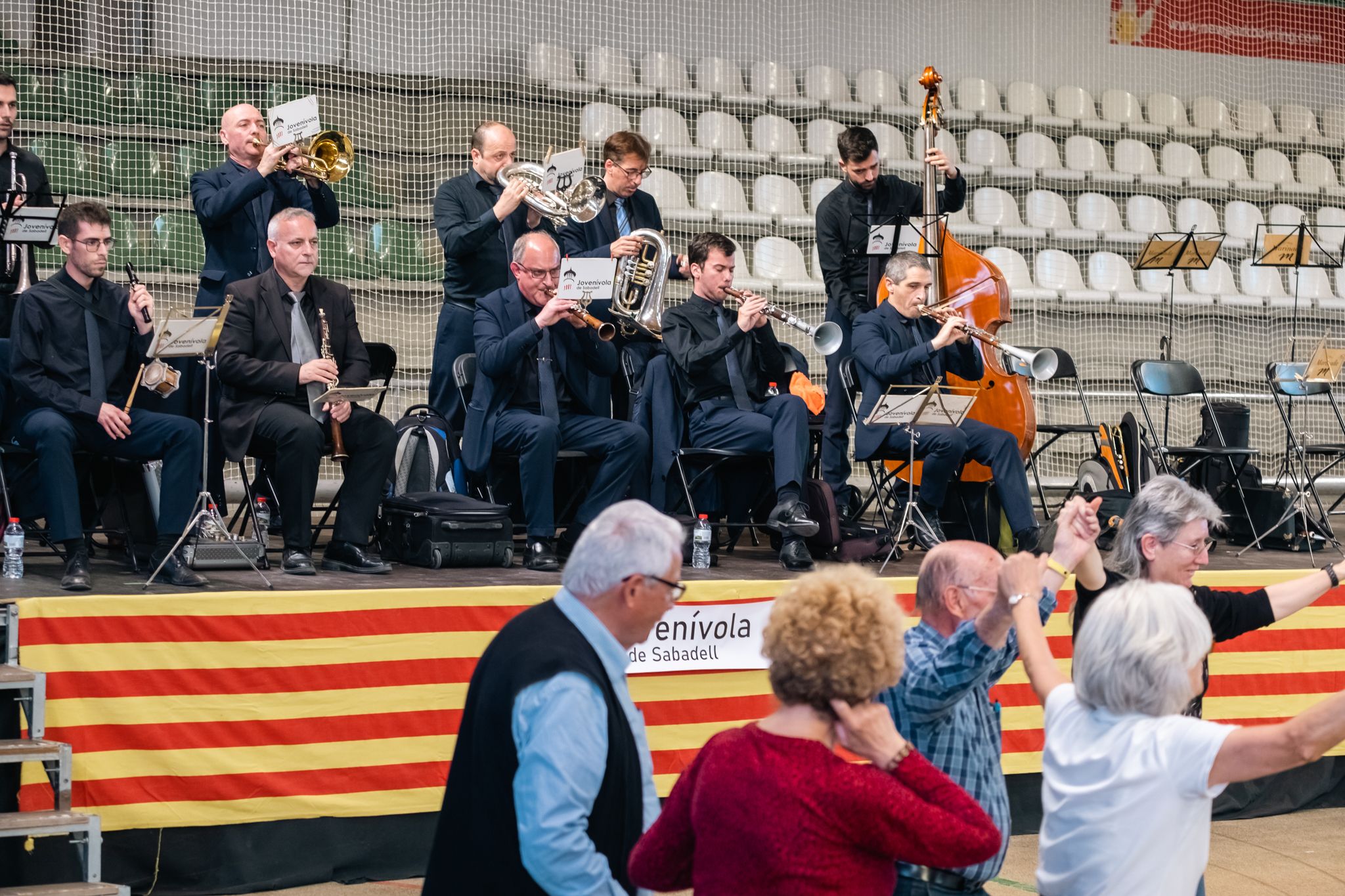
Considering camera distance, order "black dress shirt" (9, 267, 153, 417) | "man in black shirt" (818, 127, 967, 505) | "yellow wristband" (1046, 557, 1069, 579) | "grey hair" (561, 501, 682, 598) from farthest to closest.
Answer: "man in black shirt" (818, 127, 967, 505) < "black dress shirt" (9, 267, 153, 417) < "yellow wristband" (1046, 557, 1069, 579) < "grey hair" (561, 501, 682, 598)

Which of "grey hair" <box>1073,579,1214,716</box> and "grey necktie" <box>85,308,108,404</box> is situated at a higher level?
"grey necktie" <box>85,308,108,404</box>

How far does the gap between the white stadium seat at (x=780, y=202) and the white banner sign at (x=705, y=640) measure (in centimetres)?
553

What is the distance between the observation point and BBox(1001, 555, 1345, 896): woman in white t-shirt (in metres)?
2.34

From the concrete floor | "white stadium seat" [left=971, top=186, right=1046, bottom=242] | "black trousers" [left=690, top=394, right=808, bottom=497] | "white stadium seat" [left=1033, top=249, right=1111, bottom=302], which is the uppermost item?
"white stadium seat" [left=971, top=186, right=1046, bottom=242]

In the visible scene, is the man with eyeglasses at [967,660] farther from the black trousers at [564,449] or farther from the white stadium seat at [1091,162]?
the white stadium seat at [1091,162]

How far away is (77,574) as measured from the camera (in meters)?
4.96

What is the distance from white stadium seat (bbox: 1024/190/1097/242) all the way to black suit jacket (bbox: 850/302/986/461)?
4354 millimetres

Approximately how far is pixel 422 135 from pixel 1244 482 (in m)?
5.70

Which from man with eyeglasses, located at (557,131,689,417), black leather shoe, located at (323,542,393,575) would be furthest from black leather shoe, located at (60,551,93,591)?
man with eyeglasses, located at (557,131,689,417)

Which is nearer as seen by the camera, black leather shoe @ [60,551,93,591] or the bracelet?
the bracelet

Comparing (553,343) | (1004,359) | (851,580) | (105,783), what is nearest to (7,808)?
(105,783)

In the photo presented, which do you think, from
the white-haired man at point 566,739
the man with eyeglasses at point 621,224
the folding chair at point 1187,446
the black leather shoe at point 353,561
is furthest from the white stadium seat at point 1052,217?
the white-haired man at point 566,739

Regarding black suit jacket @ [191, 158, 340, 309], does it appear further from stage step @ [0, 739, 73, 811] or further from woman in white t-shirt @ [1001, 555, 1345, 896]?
woman in white t-shirt @ [1001, 555, 1345, 896]

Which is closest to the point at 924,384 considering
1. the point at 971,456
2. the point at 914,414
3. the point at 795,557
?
the point at 971,456
